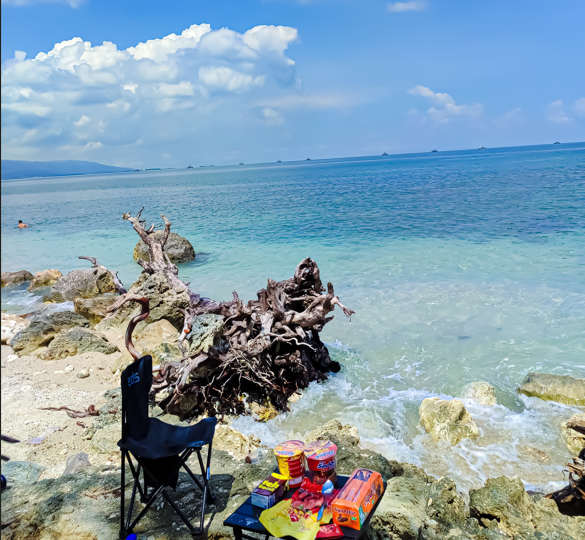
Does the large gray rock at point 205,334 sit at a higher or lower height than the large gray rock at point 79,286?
higher

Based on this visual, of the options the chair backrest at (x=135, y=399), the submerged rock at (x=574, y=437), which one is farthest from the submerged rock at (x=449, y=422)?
the chair backrest at (x=135, y=399)

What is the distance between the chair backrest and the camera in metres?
3.56

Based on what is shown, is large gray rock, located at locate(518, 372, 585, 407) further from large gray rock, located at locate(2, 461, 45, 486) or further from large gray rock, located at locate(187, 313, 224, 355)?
large gray rock, located at locate(2, 461, 45, 486)

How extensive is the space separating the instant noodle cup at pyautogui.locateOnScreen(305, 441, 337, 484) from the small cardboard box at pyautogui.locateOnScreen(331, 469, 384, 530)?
5.9 inches

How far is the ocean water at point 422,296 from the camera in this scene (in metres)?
6.28

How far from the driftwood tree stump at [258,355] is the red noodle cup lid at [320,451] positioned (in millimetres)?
3431

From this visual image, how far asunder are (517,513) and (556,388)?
3.77 metres

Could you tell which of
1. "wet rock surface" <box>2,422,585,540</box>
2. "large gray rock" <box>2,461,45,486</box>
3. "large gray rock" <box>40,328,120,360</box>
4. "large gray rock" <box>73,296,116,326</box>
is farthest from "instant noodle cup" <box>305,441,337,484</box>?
"large gray rock" <box>73,296,116,326</box>

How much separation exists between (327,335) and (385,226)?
608 inches

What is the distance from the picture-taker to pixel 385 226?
24.7 m

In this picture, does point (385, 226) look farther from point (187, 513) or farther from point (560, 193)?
point (187, 513)

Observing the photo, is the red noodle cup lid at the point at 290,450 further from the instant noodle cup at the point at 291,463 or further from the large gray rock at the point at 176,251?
the large gray rock at the point at 176,251

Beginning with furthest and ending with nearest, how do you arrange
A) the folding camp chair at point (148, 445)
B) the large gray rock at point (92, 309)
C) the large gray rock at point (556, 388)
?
the large gray rock at point (92, 309)
the large gray rock at point (556, 388)
the folding camp chair at point (148, 445)

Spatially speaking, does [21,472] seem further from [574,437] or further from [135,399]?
[574,437]
